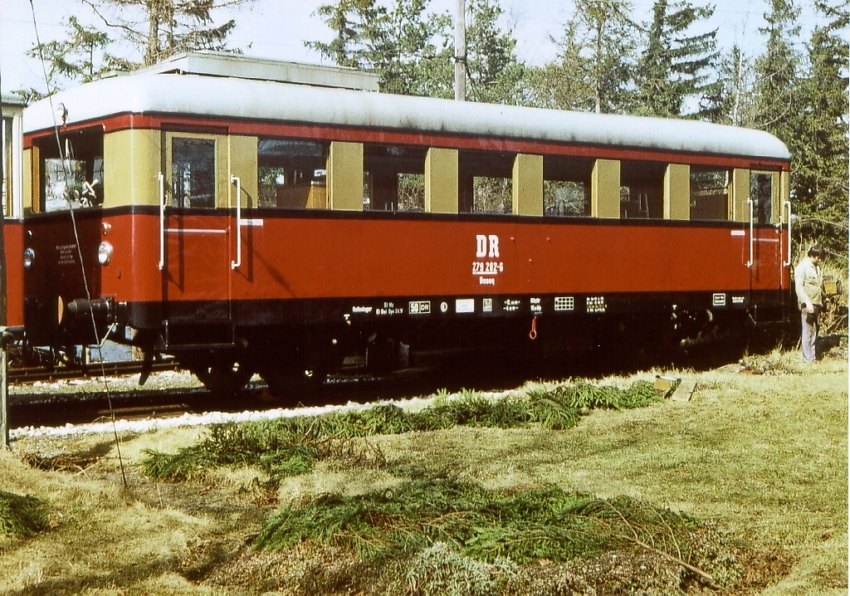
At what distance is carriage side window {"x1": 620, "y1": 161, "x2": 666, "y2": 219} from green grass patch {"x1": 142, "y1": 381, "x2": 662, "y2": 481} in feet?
10.6

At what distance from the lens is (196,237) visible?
11094mm

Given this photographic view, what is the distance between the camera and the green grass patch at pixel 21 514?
19.8ft

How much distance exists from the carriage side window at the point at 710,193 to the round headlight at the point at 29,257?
28.0 ft

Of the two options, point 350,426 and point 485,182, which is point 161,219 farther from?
point 485,182

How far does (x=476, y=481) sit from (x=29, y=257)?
7065mm

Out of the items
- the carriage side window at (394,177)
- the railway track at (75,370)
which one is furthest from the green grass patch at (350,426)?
the railway track at (75,370)

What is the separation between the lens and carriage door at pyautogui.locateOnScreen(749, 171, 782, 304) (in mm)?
15727

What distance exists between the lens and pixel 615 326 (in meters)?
14.9

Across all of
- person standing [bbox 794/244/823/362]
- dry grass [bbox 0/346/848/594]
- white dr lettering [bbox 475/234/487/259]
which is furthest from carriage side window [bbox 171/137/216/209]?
person standing [bbox 794/244/823/362]

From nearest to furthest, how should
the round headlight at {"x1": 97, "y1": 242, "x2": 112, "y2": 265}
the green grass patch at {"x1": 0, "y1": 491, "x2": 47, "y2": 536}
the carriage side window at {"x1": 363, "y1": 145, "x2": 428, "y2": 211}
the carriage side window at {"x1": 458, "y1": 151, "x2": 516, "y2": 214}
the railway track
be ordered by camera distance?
the green grass patch at {"x1": 0, "y1": 491, "x2": 47, "y2": 536} < the round headlight at {"x1": 97, "y1": 242, "x2": 112, "y2": 265} < the carriage side window at {"x1": 363, "y1": 145, "x2": 428, "y2": 211} < the carriage side window at {"x1": 458, "y1": 151, "x2": 516, "y2": 214} < the railway track

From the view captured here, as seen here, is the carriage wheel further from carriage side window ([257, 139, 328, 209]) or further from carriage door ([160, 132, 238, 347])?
carriage side window ([257, 139, 328, 209])

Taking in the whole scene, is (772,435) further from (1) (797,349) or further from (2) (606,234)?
(1) (797,349)

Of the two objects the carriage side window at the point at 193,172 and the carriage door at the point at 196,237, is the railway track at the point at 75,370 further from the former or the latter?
the carriage side window at the point at 193,172

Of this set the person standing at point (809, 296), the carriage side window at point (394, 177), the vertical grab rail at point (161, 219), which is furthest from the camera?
the person standing at point (809, 296)
